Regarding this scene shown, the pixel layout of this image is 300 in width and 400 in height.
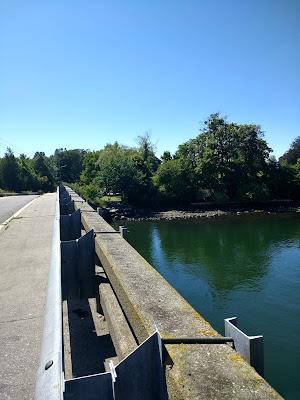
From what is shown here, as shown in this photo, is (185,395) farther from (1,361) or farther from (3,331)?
(3,331)

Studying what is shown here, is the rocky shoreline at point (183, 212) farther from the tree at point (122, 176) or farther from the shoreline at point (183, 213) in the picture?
the tree at point (122, 176)

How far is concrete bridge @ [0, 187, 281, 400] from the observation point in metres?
1.92

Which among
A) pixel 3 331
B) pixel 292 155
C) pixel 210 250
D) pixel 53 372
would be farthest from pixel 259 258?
pixel 292 155

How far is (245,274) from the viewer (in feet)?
73.9

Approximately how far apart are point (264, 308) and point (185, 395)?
15668 mm

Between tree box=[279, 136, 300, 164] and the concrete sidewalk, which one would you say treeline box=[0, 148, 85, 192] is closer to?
tree box=[279, 136, 300, 164]

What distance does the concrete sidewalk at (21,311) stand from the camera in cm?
318

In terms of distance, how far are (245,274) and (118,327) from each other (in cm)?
2011

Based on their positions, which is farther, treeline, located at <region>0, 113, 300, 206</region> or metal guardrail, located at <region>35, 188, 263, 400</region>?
treeline, located at <region>0, 113, 300, 206</region>

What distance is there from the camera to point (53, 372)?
1558mm

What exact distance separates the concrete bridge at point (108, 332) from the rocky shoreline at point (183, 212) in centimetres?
4429

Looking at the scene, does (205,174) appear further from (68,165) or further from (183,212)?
(68,165)

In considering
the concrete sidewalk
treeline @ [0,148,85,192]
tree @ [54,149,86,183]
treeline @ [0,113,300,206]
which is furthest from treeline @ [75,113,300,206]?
the concrete sidewalk

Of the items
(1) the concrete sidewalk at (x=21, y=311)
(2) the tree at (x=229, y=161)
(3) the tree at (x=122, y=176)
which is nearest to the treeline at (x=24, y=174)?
(3) the tree at (x=122, y=176)
